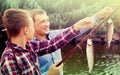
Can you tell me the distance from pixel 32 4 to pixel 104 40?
43cm

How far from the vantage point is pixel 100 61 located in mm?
2010

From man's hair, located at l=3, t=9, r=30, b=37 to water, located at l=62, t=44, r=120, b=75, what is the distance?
0.56 meters

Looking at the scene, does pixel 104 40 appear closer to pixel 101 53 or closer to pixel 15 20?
pixel 101 53

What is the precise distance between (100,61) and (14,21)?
3.79ft

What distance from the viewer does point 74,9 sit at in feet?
5.64

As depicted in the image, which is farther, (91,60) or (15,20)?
(91,60)

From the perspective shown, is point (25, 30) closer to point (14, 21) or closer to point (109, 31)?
point (14, 21)

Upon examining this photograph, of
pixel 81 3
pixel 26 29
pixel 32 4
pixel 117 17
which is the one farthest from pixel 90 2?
pixel 26 29

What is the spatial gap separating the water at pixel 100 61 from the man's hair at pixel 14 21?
0.56 m

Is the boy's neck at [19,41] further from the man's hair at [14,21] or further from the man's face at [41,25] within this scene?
the man's face at [41,25]

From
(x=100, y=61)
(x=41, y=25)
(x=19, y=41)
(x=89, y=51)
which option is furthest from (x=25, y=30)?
(x=100, y=61)

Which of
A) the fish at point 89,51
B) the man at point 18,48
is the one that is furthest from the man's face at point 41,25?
the man at point 18,48

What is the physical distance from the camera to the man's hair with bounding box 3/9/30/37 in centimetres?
94

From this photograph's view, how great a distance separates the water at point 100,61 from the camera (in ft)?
5.69
